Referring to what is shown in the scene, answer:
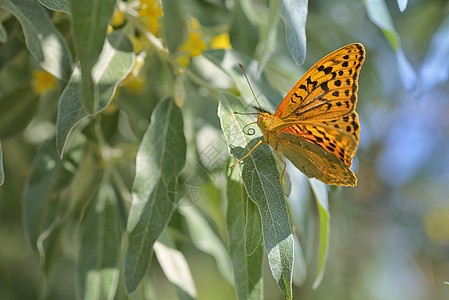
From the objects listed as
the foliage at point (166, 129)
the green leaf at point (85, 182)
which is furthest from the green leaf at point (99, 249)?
the green leaf at point (85, 182)

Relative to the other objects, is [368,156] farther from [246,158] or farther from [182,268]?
[246,158]

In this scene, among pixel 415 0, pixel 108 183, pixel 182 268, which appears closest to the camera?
pixel 182 268

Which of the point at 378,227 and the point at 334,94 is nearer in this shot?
the point at 334,94

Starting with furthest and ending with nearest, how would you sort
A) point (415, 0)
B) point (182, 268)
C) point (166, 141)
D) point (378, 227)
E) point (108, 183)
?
1. point (378, 227)
2. point (415, 0)
3. point (108, 183)
4. point (182, 268)
5. point (166, 141)

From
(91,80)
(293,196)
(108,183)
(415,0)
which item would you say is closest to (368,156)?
(415,0)

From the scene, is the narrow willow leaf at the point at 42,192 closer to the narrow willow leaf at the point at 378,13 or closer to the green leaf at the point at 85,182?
the green leaf at the point at 85,182

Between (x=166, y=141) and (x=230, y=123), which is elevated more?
(x=230, y=123)

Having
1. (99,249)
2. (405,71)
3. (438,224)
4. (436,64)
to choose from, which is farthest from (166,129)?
(438,224)

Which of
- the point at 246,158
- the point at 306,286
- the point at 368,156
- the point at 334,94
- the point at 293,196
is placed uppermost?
the point at 334,94
